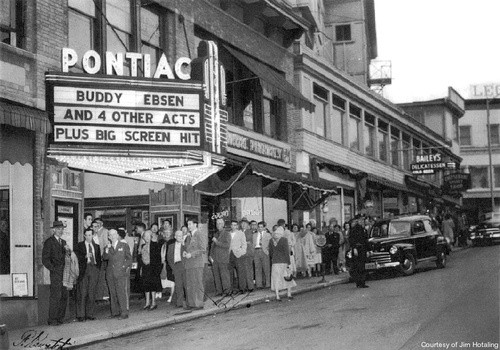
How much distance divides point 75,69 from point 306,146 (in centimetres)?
1365

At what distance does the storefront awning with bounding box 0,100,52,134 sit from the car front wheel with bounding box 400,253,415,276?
40.0 ft

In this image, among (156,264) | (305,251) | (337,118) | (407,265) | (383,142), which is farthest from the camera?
(383,142)

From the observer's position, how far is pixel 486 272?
21.5 meters

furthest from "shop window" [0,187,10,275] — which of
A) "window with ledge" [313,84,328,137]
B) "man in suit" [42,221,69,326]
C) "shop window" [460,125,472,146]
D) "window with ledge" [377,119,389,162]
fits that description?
"shop window" [460,125,472,146]

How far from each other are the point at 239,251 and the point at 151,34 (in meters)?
6.24

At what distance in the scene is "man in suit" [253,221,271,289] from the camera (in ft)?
69.2

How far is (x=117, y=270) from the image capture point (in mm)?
15891

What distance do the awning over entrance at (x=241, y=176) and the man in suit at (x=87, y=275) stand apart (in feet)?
17.9

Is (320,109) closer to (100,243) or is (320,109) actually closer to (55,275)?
(100,243)

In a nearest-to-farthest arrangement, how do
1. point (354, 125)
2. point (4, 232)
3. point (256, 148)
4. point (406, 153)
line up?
point (4, 232)
point (256, 148)
point (354, 125)
point (406, 153)

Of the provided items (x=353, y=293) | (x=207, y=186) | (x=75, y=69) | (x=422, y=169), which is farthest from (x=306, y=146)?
(x=422, y=169)
